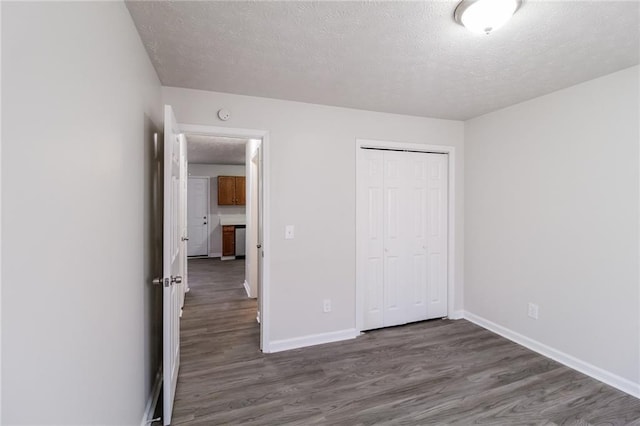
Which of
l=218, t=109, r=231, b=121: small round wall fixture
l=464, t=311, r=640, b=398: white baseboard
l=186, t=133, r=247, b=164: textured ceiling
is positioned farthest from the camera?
l=186, t=133, r=247, b=164: textured ceiling

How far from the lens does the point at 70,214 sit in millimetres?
1008

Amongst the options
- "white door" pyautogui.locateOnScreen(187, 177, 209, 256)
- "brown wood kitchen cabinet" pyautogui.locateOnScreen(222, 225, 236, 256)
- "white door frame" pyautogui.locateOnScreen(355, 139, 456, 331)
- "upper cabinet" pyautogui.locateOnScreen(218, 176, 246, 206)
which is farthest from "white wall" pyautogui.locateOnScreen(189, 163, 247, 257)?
A: "white door frame" pyautogui.locateOnScreen(355, 139, 456, 331)

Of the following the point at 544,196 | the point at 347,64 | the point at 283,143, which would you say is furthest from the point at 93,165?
the point at 544,196

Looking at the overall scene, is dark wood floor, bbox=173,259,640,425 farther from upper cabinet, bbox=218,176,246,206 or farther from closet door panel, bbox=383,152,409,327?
upper cabinet, bbox=218,176,246,206

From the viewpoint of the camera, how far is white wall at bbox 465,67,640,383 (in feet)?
→ 7.48

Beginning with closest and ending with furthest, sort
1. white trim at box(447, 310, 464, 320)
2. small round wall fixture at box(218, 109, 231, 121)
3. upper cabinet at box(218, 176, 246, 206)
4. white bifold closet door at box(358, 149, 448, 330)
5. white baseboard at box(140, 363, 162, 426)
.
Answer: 1. white baseboard at box(140, 363, 162, 426)
2. small round wall fixture at box(218, 109, 231, 121)
3. white bifold closet door at box(358, 149, 448, 330)
4. white trim at box(447, 310, 464, 320)
5. upper cabinet at box(218, 176, 246, 206)

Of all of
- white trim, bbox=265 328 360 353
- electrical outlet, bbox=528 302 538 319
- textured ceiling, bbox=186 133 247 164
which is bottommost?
white trim, bbox=265 328 360 353

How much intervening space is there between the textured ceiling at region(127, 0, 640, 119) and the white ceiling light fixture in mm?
60

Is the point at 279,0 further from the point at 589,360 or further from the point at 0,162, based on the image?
the point at 589,360

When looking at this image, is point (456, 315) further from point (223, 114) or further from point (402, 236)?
point (223, 114)

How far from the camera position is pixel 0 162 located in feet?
2.24

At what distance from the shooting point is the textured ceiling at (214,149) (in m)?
4.99

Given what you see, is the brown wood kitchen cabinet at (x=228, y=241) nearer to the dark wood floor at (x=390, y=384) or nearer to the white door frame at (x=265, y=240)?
the dark wood floor at (x=390, y=384)

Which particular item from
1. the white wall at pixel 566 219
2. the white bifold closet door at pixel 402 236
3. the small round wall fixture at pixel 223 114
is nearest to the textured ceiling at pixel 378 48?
the small round wall fixture at pixel 223 114
